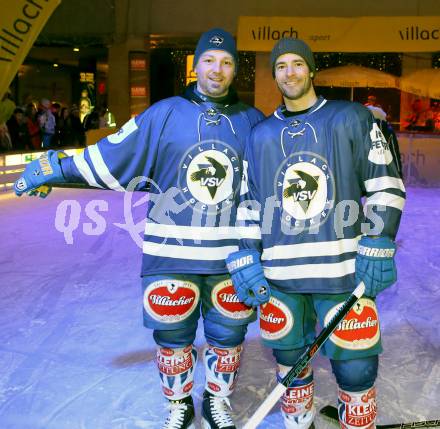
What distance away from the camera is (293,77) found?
2145mm

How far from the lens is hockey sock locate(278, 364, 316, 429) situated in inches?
90.7

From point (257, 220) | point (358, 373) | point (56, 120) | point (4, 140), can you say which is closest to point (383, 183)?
point (257, 220)

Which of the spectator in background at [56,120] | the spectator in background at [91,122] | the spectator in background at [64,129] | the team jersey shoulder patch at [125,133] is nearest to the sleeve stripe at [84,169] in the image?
the team jersey shoulder patch at [125,133]

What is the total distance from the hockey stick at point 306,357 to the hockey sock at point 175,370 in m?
0.49

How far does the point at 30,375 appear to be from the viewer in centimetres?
298

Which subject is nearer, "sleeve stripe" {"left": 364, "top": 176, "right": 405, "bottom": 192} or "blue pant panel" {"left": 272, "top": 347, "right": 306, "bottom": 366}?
"sleeve stripe" {"left": 364, "top": 176, "right": 405, "bottom": 192}

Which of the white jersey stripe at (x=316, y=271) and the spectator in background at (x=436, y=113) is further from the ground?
the spectator in background at (x=436, y=113)

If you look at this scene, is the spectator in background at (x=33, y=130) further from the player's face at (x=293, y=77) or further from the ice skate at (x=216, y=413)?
the player's face at (x=293, y=77)

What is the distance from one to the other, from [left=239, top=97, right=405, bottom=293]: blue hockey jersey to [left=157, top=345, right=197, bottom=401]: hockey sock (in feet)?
1.83

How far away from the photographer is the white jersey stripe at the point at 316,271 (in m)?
2.13

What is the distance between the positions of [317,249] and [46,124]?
37.4ft

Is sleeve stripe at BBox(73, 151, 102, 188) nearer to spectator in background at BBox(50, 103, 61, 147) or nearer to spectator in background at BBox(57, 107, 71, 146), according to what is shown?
spectator in background at BBox(50, 103, 61, 147)

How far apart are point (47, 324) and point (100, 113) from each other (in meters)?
11.8

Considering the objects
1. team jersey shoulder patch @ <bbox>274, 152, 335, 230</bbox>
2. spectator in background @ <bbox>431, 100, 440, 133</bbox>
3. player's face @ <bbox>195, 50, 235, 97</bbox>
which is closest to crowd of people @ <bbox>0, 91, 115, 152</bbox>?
spectator in background @ <bbox>431, 100, 440, 133</bbox>
